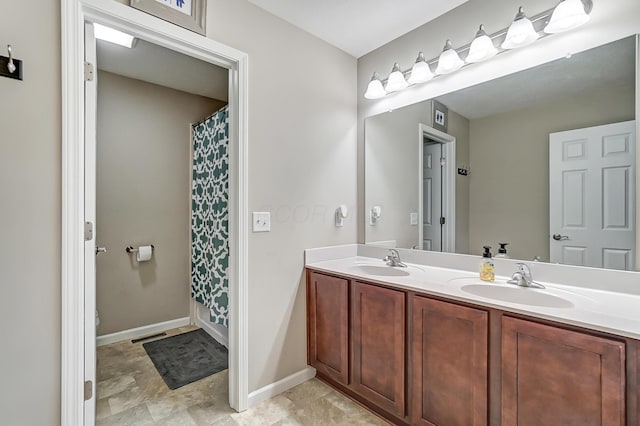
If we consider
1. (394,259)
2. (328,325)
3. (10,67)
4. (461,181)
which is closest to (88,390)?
(328,325)

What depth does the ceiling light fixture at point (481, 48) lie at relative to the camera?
1631mm

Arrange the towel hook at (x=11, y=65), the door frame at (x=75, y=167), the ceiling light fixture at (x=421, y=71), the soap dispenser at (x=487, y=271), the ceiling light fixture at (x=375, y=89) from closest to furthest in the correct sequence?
1. the towel hook at (x=11, y=65)
2. the door frame at (x=75, y=167)
3. the soap dispenser at (x=487, y=271)
4. the ceiling light fixture at (x=421, y=71)
5. the ceiling light fixture at (x=375, y=89)

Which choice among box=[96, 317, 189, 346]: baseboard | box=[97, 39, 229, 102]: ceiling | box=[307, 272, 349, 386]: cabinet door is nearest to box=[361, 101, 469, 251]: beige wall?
box=[307, 272, 349, 386]: cabinet door

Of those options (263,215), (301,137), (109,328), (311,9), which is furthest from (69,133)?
(109,328)

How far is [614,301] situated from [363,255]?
1.46 metres

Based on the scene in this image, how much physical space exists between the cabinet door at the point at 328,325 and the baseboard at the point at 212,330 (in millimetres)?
934

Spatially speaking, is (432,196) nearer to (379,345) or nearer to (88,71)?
(379,345)

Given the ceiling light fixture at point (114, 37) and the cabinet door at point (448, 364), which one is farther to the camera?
the ceiling light fixture at point (114, 37)

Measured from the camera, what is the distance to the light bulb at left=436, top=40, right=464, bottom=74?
178 centimetres

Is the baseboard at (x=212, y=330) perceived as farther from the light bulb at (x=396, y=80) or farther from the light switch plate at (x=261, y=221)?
the light bulb at (x=396, y=80)

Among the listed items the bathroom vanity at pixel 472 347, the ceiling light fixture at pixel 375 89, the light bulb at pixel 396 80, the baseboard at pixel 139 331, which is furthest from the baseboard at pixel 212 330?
the light bulb at pixel 396 80

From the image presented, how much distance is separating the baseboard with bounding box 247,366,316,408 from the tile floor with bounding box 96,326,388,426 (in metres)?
0.03

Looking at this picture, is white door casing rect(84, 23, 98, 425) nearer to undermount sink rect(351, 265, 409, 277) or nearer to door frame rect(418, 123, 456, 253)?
undermount sink rect(351, 265, 409, 277)

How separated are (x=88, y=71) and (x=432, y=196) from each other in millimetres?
2024
